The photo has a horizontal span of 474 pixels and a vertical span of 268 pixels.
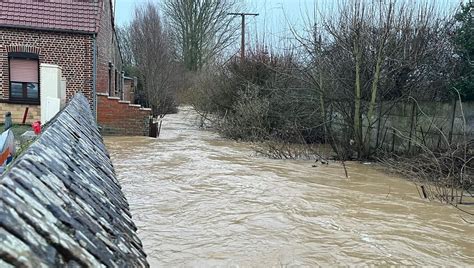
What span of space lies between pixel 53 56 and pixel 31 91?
154 centimetres

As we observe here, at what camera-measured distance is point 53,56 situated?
51.9 ft

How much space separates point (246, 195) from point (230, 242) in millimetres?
2389

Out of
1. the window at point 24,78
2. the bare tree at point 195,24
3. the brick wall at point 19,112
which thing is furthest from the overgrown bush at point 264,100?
the bare tree at point 195,24

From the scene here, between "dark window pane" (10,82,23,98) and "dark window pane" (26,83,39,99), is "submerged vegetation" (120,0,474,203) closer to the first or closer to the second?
"dark window pane" (26,83,39,99)

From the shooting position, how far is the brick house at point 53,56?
15602 millimetres

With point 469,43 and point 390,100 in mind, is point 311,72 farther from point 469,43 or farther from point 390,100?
point 469,43

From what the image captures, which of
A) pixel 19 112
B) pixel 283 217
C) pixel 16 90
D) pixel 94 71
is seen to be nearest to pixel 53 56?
pixel 94 71

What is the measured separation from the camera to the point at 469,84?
10.2 meters

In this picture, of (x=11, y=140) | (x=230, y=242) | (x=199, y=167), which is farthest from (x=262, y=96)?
(x=230, y=242)

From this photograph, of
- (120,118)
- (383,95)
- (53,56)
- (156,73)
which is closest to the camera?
(383,95)

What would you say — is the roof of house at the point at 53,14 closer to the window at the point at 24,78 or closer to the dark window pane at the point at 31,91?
the window at the point at 24,78

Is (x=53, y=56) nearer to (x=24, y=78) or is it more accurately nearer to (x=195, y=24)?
(x=24, y=78)

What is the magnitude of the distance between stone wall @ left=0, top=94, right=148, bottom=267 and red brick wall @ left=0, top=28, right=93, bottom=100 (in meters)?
15.0

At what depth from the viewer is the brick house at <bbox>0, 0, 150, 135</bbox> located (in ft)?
51.2
